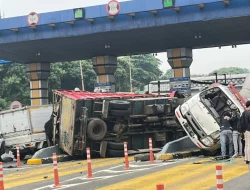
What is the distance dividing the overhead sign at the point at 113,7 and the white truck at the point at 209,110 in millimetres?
14205

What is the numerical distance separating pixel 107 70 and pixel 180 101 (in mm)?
18223

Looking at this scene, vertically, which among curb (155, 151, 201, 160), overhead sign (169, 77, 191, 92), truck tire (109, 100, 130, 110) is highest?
overhead sign (169, 77, 191, 92)

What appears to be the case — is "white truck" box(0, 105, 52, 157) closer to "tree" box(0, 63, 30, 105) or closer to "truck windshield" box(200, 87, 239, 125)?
"truck windshield" box(200, 87, 239, 125)

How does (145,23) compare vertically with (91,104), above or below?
above

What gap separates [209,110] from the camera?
1570 centimetres

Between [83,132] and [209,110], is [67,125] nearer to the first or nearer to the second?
[83,132]

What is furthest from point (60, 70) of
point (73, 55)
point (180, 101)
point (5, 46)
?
point (180, 101)

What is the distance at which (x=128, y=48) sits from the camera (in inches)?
1419

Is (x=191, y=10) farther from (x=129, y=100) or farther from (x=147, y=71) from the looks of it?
(x=147, y=71)

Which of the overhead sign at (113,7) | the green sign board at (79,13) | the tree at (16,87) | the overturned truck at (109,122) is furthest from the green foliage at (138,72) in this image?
the overturned truck at (109,122)

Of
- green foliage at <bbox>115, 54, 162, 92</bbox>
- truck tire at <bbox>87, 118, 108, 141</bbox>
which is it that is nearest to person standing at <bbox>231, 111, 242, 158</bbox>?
truck tire at <bbox>87, 118, 108, 141</bbox>

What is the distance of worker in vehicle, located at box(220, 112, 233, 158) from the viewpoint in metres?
14.7

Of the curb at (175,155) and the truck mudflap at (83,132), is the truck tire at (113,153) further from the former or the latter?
the curb at (175,155)

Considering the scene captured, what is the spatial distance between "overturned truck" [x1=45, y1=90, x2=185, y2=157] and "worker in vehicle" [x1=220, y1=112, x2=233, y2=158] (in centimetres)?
508
